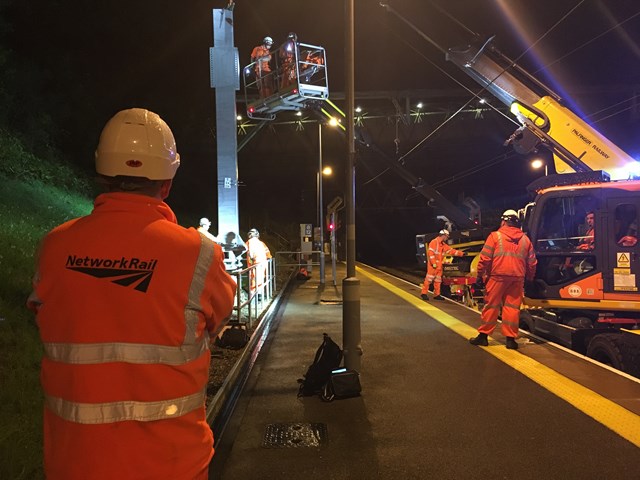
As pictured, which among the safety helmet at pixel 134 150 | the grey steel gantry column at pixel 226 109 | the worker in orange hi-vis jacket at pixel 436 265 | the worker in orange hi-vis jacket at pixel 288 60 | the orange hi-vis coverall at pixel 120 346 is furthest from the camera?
the worker in orange hi-vis jacket at pixel 436 265

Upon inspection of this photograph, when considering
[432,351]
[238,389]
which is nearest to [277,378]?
[238,389]

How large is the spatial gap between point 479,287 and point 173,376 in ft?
38.7

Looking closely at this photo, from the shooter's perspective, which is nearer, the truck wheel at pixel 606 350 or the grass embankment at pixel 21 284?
the grass embankment at pixel 21 284

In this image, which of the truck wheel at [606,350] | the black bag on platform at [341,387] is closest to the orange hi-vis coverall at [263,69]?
the black bag on platform at [341,387]

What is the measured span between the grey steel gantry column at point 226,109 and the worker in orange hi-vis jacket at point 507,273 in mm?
5315

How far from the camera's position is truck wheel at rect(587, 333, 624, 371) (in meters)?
6.07

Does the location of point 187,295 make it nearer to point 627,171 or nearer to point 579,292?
point 579,292

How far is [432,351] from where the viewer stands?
6.89m

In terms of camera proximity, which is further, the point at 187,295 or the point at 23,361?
the point at 23,361

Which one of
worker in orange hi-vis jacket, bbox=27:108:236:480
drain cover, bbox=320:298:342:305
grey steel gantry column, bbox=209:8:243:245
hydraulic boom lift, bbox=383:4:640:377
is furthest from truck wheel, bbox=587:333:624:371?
grey steel gantry column, bbox=209:8:243:245

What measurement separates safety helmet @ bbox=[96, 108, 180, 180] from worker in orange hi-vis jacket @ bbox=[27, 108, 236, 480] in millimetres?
150

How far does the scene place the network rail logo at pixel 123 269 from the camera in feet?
5.10

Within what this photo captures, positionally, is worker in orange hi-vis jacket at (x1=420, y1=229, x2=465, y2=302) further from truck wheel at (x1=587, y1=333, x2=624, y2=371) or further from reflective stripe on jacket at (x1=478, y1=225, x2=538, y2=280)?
truck wheel at (x1=587, y1=333, x2=624, y2=371)

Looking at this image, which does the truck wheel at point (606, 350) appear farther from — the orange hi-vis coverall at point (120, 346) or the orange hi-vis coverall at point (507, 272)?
the orange hi-vis coverall at point (120, 346)
